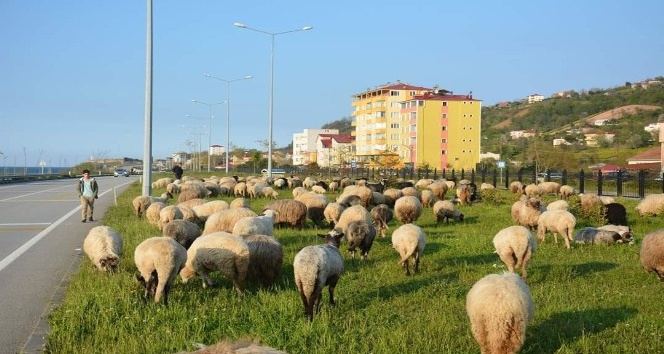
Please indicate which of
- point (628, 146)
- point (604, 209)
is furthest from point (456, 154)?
point (604, 209)

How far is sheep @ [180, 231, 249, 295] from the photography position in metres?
9.33

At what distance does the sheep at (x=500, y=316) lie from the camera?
6.47 metres

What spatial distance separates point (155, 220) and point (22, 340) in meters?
10.7

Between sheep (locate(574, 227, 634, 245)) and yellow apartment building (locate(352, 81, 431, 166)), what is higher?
yellow apartment building (locate(352, 81, 431, 166))

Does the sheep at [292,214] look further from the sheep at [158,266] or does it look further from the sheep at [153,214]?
the sheep at [158,266]

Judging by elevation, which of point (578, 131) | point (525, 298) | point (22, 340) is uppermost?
point (578, 131)

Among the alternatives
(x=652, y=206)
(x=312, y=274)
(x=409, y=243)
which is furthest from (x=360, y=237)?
(x=652, y=206)

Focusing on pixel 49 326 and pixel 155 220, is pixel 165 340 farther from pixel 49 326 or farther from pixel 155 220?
pixel 155 220

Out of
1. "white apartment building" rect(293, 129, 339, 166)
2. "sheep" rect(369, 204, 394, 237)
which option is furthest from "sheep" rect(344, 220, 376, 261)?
"white apartment building" rect(293, 129, 339, 166)

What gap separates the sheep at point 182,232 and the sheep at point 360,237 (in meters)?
2.87

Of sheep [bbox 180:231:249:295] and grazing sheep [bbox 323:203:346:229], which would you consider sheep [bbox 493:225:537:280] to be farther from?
grazing sheep [bbox 323:203:346:229]

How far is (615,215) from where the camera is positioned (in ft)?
64.3

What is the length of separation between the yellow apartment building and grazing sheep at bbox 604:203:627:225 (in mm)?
74368

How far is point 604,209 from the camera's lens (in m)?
19.7
